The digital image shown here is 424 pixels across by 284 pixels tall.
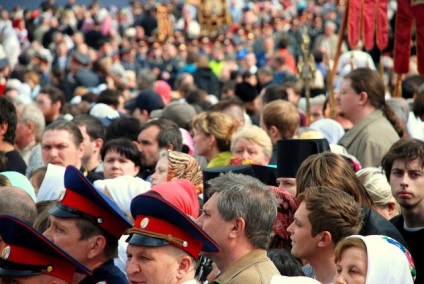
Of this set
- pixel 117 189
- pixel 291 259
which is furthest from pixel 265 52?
pixel 291 259

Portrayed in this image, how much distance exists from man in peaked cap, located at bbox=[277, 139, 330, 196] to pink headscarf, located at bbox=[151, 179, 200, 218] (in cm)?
Result: 181

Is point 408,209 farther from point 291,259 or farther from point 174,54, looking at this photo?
point 174,54

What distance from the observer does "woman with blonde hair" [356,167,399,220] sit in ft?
22.4

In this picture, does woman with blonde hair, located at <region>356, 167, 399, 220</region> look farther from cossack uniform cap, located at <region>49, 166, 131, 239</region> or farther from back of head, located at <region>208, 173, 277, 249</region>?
cossack uniform cap, located at <region>49, 166, 131, 239</region>

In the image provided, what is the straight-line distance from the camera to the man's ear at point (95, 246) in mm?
5277

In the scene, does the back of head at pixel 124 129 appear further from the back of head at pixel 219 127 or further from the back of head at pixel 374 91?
the back of head at pixel 374 91

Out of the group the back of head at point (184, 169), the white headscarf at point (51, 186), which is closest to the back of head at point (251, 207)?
the back of head at point (184, 169)

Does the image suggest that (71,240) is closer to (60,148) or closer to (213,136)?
(60,148)

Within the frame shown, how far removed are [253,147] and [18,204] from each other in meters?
2.72

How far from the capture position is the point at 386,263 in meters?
4.86

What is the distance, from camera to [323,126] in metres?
10.3

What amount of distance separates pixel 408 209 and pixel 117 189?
6.68ft

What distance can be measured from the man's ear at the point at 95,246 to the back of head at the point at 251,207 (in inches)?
24.2

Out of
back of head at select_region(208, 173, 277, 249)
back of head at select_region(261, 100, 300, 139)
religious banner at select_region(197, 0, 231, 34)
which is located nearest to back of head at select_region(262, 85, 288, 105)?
back of head at select_region(261, 100, 300, 139)
